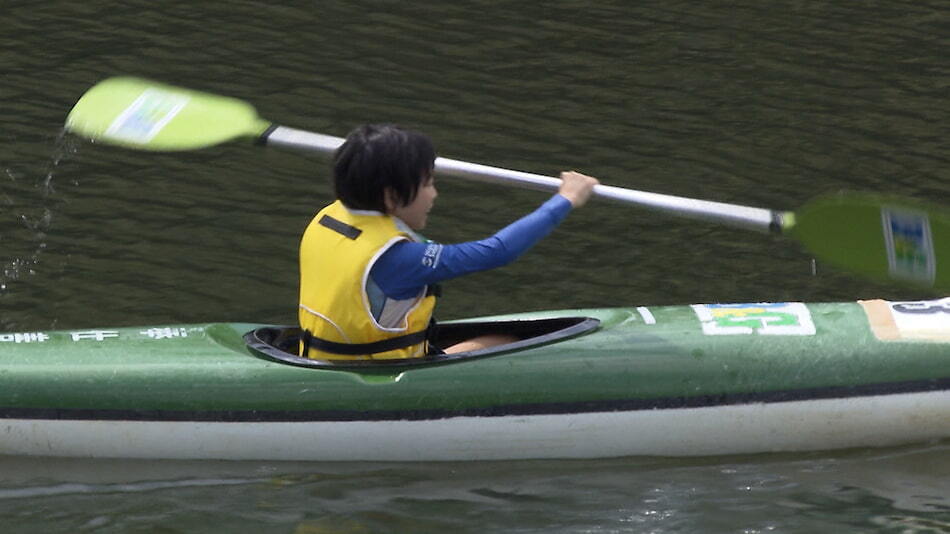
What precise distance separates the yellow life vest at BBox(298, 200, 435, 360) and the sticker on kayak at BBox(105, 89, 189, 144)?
1.21m

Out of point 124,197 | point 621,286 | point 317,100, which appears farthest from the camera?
point 317,100

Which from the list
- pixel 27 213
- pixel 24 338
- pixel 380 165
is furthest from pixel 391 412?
pixel 27 213

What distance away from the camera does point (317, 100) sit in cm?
921

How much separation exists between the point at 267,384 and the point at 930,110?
5285 mm

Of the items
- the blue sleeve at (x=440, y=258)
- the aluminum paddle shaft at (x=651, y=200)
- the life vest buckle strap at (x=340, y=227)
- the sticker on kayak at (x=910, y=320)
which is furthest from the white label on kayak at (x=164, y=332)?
the sticker on kayak at (x=910, y=320)

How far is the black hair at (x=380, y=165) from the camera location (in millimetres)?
5000

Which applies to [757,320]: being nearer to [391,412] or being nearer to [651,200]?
[651,200]

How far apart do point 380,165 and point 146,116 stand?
5.17 ft

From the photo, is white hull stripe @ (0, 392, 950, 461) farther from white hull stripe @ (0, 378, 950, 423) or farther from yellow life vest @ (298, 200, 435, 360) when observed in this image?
yellow life vest @ (298, 200, 435, 360)

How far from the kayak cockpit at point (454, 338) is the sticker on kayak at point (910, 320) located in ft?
3.10

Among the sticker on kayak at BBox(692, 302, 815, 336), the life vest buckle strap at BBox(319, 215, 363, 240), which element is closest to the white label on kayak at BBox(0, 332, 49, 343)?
the life vest buckle strap at BBox(319, 215, 363, 240)

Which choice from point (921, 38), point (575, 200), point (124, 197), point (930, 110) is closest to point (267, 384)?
point (575, 200)

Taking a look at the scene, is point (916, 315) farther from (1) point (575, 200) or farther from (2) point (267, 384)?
(2) point (267, 384)

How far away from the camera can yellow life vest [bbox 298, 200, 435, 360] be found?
5.09m
